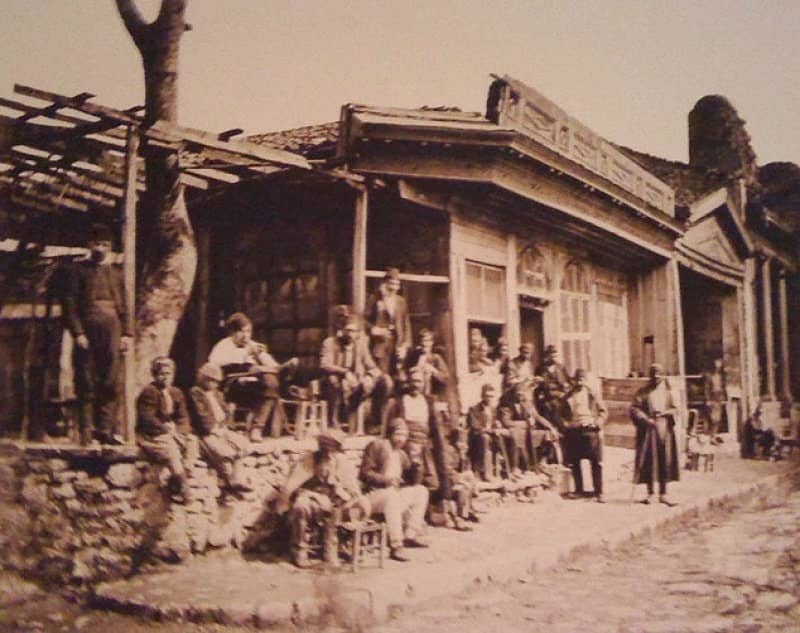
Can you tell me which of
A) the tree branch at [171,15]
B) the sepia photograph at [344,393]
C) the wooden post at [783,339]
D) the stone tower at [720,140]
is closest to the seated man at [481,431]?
the sepia photograph at [344,393]

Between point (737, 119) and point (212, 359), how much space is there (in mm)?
15566

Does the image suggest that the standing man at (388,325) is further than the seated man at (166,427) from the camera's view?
Yes

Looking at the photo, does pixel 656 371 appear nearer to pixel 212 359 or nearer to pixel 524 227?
pixel 524 227

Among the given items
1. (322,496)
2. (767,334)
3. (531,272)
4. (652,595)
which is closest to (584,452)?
(531,272)

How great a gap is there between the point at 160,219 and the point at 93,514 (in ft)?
11.0

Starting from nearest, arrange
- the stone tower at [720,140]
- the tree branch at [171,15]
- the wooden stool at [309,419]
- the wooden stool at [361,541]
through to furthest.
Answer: the wooden stool at [361,541], the tree branch at [171,15], the wooden stool at [309,419], the stone tower at [720,140]

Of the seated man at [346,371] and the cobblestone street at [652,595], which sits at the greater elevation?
the seated man at [346,371]

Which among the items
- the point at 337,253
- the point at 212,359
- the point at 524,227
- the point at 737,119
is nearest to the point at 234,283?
the point at 337,253

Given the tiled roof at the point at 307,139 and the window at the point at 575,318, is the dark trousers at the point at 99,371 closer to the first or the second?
the tiled roof at the point at 307,139

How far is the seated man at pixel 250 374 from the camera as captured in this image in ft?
26.0

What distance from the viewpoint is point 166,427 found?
21.3ft

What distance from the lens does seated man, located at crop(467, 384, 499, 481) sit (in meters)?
9.05

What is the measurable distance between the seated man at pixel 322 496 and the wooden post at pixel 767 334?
15.2 metres

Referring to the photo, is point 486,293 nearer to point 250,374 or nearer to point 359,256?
point 359,256
